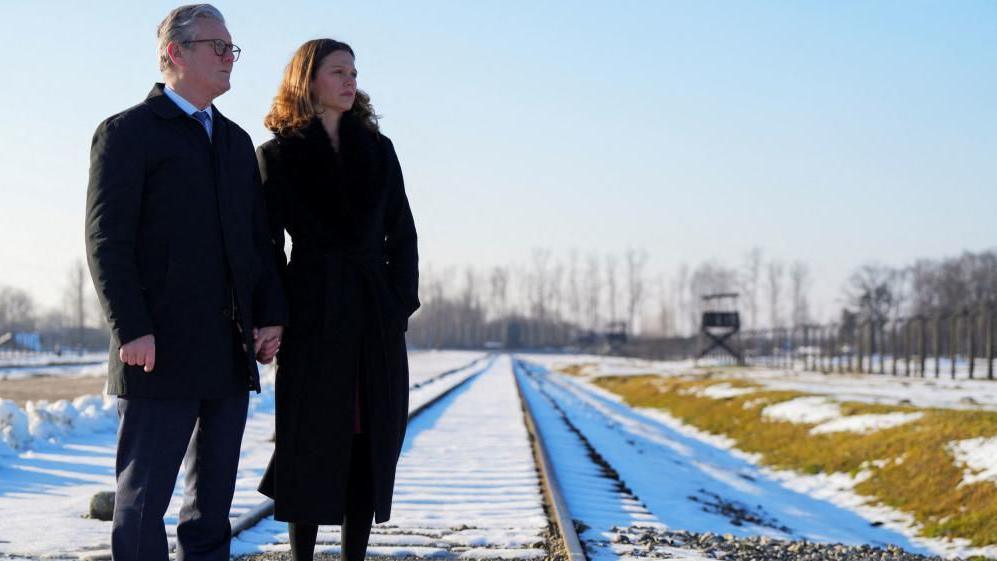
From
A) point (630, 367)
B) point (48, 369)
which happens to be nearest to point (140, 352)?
point (48, 369)

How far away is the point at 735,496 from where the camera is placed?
9.83 m

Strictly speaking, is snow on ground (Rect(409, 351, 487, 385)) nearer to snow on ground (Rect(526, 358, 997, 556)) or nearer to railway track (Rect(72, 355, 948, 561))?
snow on ground (Rect(526, 358, 997, 556))

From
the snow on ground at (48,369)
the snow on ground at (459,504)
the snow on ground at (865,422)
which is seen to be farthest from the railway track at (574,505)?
the snow on ground at (48,369)

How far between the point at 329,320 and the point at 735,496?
7384 mm

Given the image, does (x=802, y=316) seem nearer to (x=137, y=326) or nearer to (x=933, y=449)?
(x=933, y=449)

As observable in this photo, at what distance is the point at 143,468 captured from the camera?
9.45 feet

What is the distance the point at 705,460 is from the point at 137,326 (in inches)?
442

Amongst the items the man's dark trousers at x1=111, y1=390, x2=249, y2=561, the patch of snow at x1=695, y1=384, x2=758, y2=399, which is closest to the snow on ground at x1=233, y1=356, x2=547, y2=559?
the man's dark trousers at x1=111, y1=390, x2=249, y2=561

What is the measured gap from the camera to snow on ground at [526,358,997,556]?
759 centimetres

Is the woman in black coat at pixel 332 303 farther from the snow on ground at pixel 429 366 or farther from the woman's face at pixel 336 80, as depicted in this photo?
the snow on ground at pixel 429 366

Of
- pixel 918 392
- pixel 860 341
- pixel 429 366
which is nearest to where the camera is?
pixel 918 392

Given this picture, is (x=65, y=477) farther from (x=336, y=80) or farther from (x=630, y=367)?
(x=630, y=367)

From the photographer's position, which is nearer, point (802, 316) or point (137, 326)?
point (137, 326)

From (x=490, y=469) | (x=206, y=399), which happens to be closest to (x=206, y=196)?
(x=206, y=399)
